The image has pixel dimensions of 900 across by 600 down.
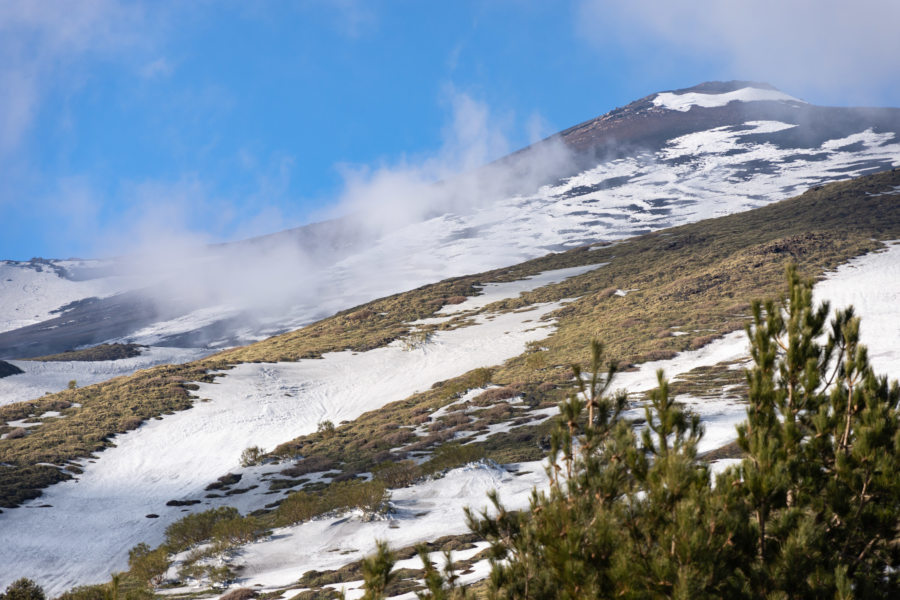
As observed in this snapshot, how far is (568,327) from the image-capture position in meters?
45.8

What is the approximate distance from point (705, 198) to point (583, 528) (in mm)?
126622

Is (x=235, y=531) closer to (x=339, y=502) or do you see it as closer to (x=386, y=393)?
(x=339, y=502)

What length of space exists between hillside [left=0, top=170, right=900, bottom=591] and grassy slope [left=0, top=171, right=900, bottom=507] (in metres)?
0.21

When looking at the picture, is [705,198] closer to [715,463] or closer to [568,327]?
[568,327]

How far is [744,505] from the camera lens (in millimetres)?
4078

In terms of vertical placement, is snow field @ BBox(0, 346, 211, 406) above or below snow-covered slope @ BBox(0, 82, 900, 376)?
below

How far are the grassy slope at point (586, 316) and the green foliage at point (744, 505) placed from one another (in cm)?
1576

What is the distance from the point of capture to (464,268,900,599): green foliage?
144 inches

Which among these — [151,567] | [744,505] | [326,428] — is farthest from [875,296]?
[151,567]

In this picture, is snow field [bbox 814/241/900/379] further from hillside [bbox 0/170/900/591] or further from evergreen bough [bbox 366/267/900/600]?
evergreen bough [bbox 366/267/900/600]

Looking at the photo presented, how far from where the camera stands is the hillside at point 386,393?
21297 mm

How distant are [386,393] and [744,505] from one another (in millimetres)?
35655

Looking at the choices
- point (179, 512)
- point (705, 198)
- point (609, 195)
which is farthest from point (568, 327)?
point (609, 195)

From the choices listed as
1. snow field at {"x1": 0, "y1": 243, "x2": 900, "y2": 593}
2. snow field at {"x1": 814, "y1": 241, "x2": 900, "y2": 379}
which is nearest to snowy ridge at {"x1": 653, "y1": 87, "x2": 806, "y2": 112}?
snow field at {"x1": 814, "y1": 241, "x2": 900, "y2": 379}
